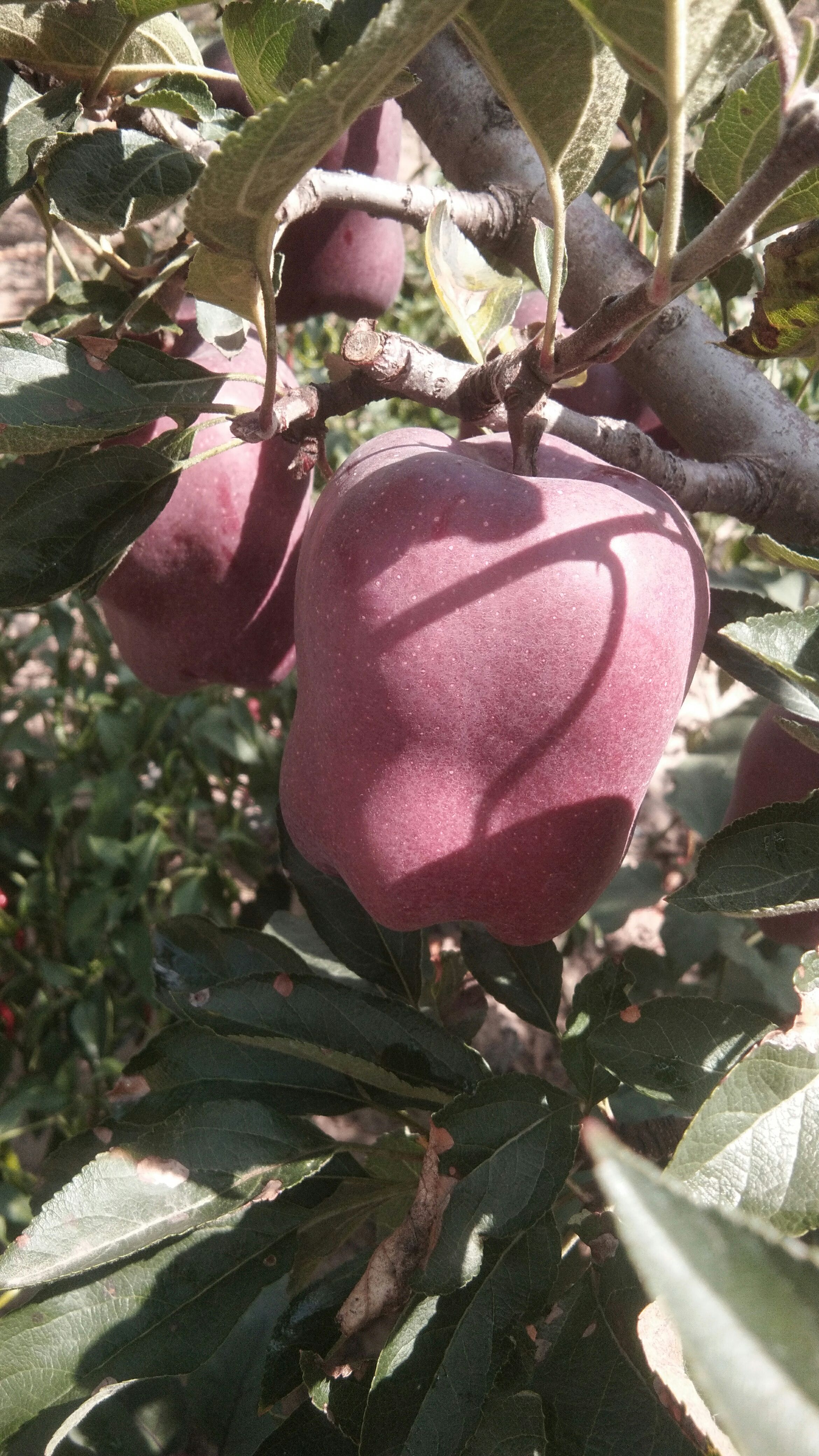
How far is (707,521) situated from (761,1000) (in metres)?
0.90

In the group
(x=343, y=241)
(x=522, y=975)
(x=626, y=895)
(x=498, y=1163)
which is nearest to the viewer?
(x=498, y=1163)

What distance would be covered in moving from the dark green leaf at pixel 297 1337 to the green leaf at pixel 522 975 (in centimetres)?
22

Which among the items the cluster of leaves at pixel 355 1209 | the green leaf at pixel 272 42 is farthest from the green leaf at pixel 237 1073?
the green leaf at pixel 272 42

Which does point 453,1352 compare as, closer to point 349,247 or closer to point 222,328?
point 222,328

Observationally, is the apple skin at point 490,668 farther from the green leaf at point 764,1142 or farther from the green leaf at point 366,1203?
the green leaf at point 366,1203

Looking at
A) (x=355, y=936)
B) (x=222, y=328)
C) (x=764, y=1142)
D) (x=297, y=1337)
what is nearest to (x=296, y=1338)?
(x=297, y=1337)

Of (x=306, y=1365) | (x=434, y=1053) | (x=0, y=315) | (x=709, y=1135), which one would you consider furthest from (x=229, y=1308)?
(x=0, y=315)

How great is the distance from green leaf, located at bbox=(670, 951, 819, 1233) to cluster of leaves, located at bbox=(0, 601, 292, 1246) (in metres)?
0.90

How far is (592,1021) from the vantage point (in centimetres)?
62

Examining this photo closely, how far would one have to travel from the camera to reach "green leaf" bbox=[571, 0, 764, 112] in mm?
318

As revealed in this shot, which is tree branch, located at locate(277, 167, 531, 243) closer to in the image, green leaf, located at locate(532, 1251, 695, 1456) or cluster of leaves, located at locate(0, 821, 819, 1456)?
cluster of leaves, located at locate(0, 821, 819, 1456)

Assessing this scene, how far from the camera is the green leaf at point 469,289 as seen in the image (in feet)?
1.60

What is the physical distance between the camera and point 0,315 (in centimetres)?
265

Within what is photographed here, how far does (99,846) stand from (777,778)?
2.76 ft
